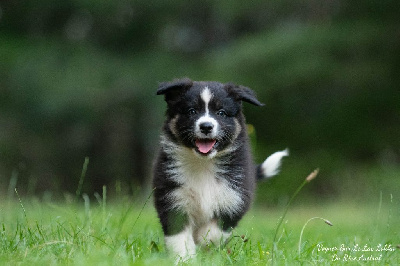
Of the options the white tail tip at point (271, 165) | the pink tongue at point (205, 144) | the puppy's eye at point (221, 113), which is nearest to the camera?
the pink tongue at point (205, 144)

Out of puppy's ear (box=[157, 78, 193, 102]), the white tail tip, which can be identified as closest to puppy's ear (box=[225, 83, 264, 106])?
puppy's ear (box=[157, 78, 193, 102])

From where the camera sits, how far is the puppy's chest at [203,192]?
14.8ft

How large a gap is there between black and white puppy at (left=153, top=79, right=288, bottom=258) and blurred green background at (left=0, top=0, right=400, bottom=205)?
5875mm

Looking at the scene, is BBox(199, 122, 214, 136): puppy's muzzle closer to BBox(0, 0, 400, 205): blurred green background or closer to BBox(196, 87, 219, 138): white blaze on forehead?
BBox(196, 87, 219, 138): white blaze on forehead

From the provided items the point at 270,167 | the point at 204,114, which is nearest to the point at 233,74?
the point at 270,167

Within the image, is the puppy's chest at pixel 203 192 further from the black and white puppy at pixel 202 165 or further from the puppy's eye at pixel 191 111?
the puppy's eye at pixel 191 111

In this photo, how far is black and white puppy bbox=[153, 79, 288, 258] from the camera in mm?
4473

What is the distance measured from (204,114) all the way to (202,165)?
38 centimetres

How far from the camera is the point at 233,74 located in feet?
40.3

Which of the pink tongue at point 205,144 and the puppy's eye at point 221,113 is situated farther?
the puppy's eye at point 221,113

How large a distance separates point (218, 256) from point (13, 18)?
12472 millimetres

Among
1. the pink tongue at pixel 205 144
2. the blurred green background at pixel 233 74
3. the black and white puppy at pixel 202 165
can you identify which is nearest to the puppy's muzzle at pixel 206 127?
the black and white puppy at pixel 202 165

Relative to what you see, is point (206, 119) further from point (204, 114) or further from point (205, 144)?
point (205, 144)

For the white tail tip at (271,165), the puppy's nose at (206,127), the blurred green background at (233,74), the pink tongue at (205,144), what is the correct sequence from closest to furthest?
the puppy's nose at (206,127)
the pink tongue at (205,144)
the white tail tip at (271,165)
the blurred green background at (233,74)
